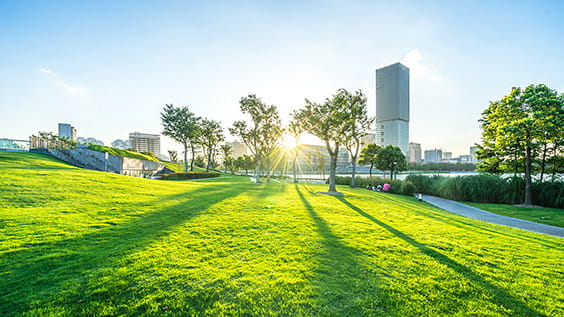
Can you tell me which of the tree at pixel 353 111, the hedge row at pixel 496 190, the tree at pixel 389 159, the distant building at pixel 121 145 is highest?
the distant building at pixel 121 145

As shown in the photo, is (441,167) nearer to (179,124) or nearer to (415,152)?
(179,124)

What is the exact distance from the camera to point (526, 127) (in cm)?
1357

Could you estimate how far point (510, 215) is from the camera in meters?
12.1

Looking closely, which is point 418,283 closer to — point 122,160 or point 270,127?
point 270,127

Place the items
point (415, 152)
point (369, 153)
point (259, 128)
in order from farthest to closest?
1. point (415, 152)
2. point (369, 153)
3. point (259, 128)

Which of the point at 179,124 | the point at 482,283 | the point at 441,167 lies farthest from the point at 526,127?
the point at 441,167

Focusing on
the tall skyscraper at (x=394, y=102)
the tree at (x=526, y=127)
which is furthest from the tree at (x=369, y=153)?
the tall skyscraper at (x=394, y=102)

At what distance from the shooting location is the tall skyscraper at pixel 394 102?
Result: 146 m

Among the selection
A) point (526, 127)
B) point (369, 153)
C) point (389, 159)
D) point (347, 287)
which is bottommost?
point (347, 287)

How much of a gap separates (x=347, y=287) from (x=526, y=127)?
703 inches

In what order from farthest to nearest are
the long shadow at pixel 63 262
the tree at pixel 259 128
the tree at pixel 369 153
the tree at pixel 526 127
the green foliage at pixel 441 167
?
the green foliage at pixel 441 167
the tree at pixel 369 153
the tree at pixel 259 128
the tree at pixel 526 127
the long shadow at pixel 63 262

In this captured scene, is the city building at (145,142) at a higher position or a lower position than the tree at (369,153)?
higher

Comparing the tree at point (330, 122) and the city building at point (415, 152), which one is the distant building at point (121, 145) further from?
the city building at point (415, 152)

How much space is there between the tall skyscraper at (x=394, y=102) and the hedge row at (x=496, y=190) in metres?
136
